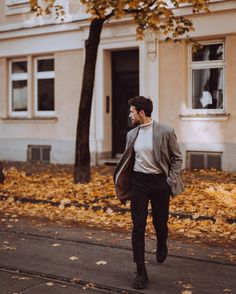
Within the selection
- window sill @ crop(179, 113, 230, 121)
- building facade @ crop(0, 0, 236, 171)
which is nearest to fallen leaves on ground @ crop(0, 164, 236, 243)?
window sill @ crop(179, 113, 230, 121)

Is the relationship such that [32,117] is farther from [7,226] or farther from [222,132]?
[7,226]

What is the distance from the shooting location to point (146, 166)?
20.3 ft

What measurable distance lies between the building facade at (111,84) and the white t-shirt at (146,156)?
9.58 m

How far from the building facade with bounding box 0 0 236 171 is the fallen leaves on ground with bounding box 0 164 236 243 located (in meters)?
1.84

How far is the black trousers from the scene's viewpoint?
6035 mm

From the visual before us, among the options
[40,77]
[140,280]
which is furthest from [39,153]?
[140,280]

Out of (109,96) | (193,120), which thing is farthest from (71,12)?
(193,120)

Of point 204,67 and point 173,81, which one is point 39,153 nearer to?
point 173,81

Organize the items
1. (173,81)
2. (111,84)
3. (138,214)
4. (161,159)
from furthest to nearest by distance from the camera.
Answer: (111,84) → (173,81) → (161,159) → (138,214)

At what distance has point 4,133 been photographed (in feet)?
66.9

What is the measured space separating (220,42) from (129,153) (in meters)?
10.4

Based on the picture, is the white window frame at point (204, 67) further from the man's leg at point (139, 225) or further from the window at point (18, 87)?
the man's leg at point (139, 225)

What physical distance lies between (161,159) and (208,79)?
10.5 meters

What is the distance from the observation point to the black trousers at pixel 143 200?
604 cm
